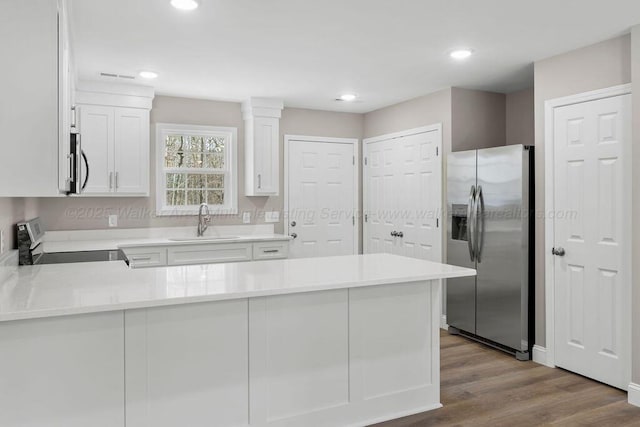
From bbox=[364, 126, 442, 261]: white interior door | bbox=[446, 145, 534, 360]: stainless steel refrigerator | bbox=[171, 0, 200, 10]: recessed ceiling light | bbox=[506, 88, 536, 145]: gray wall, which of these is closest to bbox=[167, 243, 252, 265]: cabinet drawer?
bbox=[364, 126, 442, 261]: white interior door

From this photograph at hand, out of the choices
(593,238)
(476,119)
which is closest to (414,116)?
(476,119)

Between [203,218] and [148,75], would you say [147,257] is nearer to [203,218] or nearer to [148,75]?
[203,218]

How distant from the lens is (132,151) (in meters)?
4.50

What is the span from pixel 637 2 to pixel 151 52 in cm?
317

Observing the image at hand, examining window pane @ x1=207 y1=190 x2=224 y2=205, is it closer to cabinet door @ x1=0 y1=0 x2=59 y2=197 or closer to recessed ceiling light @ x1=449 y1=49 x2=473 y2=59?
recessed ceiling light @ x1=449 y1=49 x2=473 y2=59

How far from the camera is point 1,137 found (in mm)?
1921

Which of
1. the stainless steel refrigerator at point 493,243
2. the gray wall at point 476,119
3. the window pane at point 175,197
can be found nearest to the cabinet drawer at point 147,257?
the window pane at point 175,197

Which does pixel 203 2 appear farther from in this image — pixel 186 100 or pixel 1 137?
pixel 186 100

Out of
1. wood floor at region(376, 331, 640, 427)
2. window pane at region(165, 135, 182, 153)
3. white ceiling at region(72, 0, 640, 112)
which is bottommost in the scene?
wood floor at region(376, 331, 640, 427)

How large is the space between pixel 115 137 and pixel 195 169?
930mm

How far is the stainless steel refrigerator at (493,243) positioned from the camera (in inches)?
149

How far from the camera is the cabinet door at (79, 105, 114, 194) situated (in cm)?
430

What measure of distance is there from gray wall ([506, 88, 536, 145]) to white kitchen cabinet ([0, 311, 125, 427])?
164 inches

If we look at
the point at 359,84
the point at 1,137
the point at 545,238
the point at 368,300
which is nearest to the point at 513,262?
the point at 545,238
